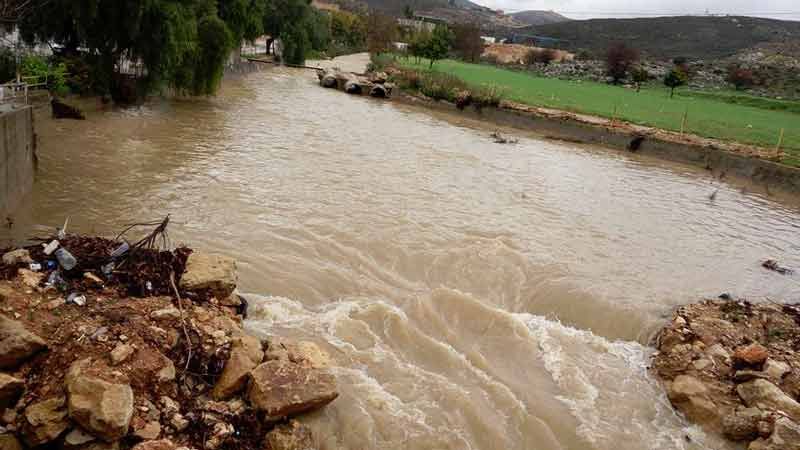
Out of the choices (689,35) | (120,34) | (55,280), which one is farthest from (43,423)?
(689,35)

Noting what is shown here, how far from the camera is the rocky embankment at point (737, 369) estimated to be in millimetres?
6250

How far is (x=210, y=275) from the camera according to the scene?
7.17m

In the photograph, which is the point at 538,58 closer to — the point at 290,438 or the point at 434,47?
the point at 434,47

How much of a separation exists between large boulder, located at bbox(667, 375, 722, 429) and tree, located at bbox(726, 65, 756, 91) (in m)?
62.9

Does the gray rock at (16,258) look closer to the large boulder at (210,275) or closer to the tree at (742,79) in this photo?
the large boulder at (210,275)

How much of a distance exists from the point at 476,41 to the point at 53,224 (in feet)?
289

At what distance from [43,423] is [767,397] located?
7.87 meters

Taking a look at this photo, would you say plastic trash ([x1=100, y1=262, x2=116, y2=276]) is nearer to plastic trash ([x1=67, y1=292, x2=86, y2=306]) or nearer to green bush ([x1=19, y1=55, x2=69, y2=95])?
plastic trash ([x1=67, y1=292, x2=86, y2=306])

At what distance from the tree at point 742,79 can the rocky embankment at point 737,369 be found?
60.3m

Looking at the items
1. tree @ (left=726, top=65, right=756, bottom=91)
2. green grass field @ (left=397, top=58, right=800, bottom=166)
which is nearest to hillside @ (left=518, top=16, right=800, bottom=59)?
tree @ (left=726, top=65, right=756, bottom=91)

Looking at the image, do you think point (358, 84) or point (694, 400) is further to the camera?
point (358, 84)

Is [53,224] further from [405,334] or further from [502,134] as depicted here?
[502,134]

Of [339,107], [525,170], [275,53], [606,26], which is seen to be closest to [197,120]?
[339,107]

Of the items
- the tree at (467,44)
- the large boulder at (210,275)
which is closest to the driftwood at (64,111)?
the large boulder at (210,275)
